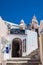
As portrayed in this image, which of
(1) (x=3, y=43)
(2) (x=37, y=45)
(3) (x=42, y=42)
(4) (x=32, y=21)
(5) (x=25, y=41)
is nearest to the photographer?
(3) (x=42, y=42)

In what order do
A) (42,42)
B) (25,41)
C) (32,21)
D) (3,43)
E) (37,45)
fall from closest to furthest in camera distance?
(42,42) → (3,43) → (25,41) → (37,45) → (32,21)

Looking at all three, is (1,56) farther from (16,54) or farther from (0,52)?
(16,54)

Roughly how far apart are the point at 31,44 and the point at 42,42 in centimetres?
583

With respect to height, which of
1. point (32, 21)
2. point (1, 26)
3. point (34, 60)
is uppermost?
point (32, 21)

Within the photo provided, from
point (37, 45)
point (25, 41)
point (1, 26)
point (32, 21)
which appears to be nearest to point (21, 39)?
point (25, 41)

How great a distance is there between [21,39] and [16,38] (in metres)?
0.61

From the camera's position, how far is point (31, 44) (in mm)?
19984

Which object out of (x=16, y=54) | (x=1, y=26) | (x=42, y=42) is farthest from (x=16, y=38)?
(x=42, y=42)

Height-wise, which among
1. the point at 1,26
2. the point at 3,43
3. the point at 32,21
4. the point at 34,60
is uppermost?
the point at 32,21

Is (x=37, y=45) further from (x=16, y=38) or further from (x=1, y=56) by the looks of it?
(x=1, y=56)

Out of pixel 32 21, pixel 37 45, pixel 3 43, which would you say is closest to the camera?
pixel 3 43

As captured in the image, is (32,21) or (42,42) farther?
(32,21)

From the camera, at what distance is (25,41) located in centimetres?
1947

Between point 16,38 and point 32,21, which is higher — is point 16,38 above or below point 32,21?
below
